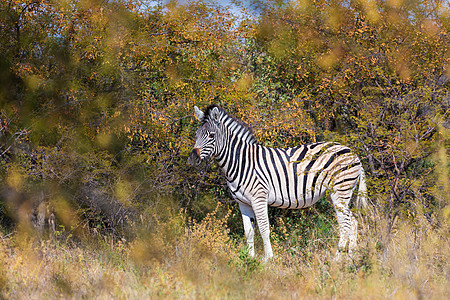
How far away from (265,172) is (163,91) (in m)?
3.14

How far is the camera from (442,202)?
5906 millimetres

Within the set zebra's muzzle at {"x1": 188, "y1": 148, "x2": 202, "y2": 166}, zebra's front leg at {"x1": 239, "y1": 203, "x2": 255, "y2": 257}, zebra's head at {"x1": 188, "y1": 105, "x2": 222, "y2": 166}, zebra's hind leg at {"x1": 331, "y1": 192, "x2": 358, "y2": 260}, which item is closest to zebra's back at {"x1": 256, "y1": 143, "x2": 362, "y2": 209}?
zebra's hind leg at {"x1": 331, "y1": 192, "x2": 358, "y2": 260}

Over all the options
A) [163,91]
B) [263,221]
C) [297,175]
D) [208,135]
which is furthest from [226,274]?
[163,91]

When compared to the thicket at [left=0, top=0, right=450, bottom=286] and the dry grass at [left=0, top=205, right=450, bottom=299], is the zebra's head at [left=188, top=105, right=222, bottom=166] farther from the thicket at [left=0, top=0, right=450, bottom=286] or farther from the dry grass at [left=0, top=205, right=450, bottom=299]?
the dry grass at [left=0, top=205, right=450, bottom=299]

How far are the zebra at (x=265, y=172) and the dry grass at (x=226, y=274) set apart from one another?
0.92 m

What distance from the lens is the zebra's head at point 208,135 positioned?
6.91 metres

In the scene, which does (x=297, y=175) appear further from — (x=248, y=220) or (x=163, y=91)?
(x=163, y=91)

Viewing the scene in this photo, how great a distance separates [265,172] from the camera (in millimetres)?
7391

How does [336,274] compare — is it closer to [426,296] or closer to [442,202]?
[426,296]

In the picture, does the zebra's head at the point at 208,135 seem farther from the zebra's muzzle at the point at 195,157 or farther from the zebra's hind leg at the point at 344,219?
the zebra's hind leg at the point at 344,219

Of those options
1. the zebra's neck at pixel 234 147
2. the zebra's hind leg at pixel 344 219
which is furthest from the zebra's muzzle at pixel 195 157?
the zebra's hind leg at pixel 344 219

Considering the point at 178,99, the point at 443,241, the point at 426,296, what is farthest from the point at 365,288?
the point at 178,99

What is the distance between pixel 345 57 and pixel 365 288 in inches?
228

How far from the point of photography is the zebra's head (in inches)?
272
